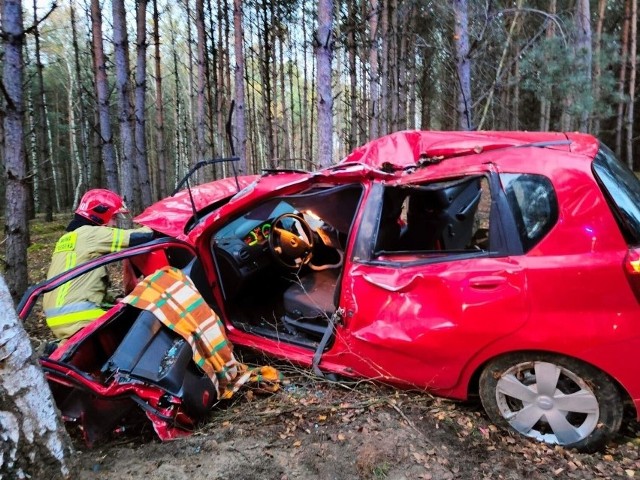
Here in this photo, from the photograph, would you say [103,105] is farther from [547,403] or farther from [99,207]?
[547,403]

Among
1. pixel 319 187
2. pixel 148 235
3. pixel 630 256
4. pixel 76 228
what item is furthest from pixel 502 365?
pixel 76 228

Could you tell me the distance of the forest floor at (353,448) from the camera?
7.38 ft

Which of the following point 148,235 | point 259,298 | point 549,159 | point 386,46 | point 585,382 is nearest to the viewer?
point 585,382

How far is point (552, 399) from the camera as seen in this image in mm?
2402

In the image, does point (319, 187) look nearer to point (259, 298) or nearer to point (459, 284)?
point (459, 284)

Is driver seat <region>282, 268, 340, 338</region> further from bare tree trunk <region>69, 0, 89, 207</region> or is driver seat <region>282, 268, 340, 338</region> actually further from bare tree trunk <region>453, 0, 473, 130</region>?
bare tree trunk <region>69, 0, 89, 207</region>

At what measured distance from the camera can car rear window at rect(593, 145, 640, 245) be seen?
7.36 ft

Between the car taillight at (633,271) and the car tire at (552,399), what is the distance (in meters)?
0.45

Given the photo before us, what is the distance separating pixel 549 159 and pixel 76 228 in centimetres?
357

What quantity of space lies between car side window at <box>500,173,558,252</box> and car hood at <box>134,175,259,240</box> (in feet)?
7.57

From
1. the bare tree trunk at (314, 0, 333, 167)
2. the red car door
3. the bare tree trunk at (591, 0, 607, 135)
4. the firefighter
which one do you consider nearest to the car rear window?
the red car door

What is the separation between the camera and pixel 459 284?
2510 millimetres

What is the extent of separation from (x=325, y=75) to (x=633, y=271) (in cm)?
448

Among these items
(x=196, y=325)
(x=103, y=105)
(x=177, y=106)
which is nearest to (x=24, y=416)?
(x=196, y=325)
